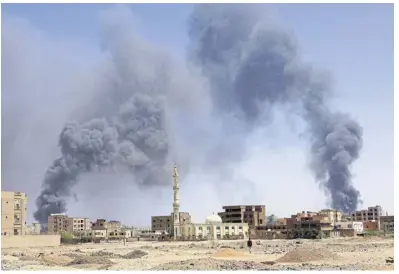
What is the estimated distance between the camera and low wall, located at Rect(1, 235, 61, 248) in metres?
22.6

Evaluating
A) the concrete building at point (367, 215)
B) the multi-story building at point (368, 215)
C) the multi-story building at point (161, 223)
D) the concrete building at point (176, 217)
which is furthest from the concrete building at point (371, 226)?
the multi-story building at point (161, 223)

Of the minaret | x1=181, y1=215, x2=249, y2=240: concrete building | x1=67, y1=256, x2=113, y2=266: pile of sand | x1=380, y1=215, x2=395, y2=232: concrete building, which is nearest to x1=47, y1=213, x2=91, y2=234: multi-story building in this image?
the minaret

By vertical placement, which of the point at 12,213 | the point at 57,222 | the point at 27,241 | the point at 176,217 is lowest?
the point at 27,241

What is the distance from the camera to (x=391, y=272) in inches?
536

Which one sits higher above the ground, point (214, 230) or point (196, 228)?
point (196, 228)

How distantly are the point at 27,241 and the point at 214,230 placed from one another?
48.3 feet

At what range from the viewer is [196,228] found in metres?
36.0

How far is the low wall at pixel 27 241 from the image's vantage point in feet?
74.1

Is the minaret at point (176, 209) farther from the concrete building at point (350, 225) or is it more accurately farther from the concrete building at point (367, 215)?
the concrete building at point (367, 215)

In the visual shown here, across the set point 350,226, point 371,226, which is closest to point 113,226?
point 350,226

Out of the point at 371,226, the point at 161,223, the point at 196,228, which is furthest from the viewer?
the point at 371,226

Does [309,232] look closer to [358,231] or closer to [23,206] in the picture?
[358,231]

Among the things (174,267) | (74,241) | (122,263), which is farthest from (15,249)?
(74,241)

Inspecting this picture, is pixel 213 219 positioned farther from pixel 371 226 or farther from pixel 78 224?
pixel 371 226
